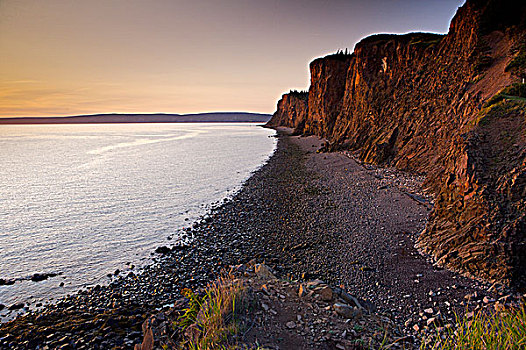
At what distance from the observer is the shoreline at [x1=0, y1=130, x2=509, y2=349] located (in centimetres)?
701

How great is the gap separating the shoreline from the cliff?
48.2 inches

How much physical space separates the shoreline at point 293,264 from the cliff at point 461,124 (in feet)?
4.02

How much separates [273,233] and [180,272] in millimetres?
4486

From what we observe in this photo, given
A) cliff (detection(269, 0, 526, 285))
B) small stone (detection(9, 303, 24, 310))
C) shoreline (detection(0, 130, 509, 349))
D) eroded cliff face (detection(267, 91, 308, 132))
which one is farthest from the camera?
eroded cliff face (detection(267, 91, 308, 132))

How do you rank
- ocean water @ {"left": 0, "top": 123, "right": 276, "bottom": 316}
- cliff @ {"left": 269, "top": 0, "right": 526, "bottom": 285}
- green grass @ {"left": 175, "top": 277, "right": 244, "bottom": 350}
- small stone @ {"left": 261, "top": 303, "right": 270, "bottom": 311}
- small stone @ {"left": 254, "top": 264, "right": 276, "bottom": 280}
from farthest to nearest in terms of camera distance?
ocean water @ {"left": 0, "top": 123, "right": 276, "bottom": 316}
cliff @ {"left": 269, "top": 0, "right": 526, "bottom": 285}
small stone @ {"left": 254, "top": 264, "right": 276, "bottom": 280}
small stone @ {"left": 261, "top": 303, "right": 270, "bottom": 311}
green grass @ {"left": 175, "top": 277, "right": 244, "bottom": 350}

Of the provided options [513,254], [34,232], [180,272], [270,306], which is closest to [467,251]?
[513,254]

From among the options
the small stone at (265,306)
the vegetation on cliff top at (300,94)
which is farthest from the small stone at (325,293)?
the vegetation on cliff top at (300,94)

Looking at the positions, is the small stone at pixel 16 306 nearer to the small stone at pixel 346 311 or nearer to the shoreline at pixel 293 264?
the shoreline at pixel 293 264

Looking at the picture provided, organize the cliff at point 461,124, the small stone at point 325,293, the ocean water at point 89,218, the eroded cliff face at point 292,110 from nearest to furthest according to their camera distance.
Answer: the small stone at point 325,293 → the cliff at point 461,124 → the ocean water at point 89,218 → the eroded cliff face at point 292,110

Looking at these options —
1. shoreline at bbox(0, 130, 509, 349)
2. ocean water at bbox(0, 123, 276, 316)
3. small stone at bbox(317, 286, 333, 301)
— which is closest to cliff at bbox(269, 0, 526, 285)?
shoreline at bbox(0, 130, 509, 349)

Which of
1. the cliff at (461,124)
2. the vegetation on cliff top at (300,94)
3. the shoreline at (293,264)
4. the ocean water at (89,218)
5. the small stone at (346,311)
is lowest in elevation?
→ the ocean water at (89,218)

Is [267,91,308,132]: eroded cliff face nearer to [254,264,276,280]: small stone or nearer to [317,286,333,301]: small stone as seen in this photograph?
[254,264,276,280]: small stone

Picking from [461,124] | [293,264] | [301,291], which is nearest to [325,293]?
[301,291]

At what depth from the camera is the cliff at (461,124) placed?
773 centimetres
